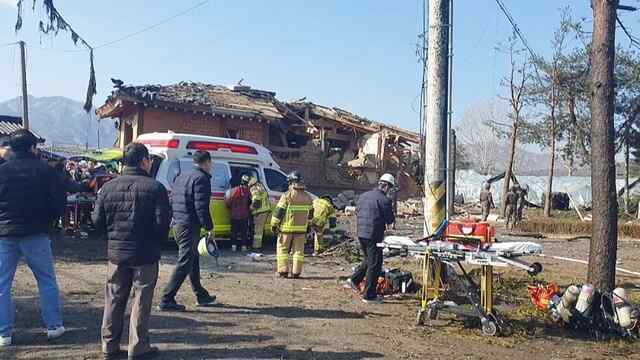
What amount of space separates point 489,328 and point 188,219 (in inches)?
146

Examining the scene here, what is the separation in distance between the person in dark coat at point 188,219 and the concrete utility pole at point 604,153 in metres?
5.18

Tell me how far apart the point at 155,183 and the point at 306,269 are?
20.6 feet

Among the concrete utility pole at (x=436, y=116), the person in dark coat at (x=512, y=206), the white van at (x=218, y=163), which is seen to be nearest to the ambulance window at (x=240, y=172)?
the white van at (x=218, y=163)

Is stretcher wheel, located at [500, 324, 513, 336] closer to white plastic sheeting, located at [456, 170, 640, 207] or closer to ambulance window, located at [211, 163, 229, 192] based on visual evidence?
ambulance window, located at [211, 163, 229, 192]

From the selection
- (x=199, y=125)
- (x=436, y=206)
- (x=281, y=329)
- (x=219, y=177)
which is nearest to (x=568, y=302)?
(x=436, y=206)

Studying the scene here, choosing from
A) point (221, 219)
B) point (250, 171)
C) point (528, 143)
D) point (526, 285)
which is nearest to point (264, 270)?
point (221, 219)

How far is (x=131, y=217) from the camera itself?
5434 millimetres

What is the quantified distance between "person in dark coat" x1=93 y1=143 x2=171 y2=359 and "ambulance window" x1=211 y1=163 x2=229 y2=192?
7547 millimetres

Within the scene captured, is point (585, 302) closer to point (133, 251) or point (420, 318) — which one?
point (420, 318)

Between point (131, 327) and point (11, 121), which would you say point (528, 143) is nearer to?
point (11, 121)

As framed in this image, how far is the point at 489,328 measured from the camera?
277 inches

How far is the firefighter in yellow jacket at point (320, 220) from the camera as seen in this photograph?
42.5ft

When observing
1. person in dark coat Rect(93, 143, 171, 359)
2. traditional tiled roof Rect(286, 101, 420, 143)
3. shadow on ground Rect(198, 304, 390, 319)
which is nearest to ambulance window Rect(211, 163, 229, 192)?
shadow on ground Rect(198, 304, 390, 319)

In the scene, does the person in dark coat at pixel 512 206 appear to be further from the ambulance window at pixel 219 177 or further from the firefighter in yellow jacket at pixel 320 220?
the ambulance window at pixel 219 177
